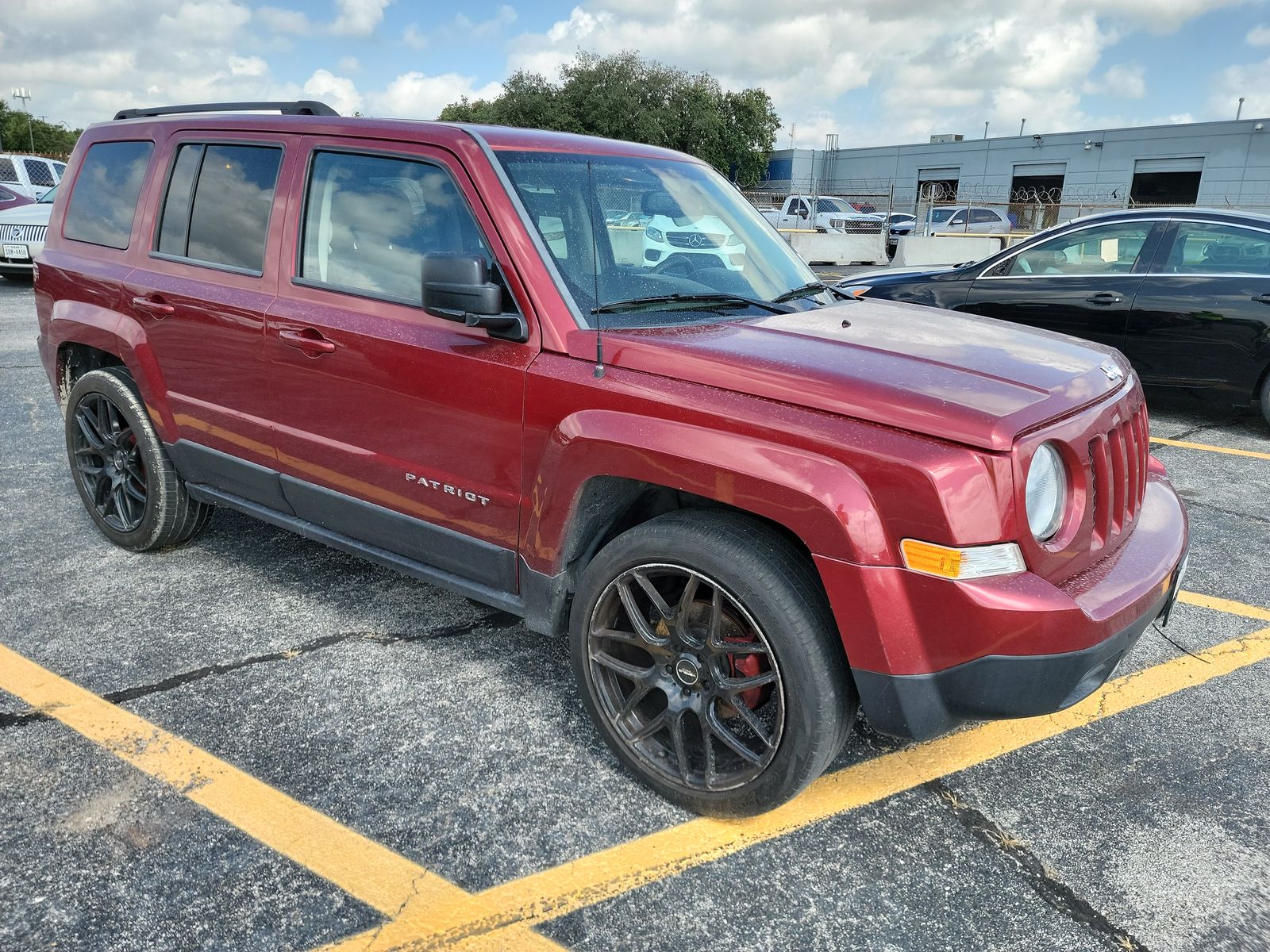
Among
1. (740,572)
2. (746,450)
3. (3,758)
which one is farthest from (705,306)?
(3,758)

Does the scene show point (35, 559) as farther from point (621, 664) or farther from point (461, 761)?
Result: point (621, 664)

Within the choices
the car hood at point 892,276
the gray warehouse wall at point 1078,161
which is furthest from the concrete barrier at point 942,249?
the gray warehouse wall at point 1078,161

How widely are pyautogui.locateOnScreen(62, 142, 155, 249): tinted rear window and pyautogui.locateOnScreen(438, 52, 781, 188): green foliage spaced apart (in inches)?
2183

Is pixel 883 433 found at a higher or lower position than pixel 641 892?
higher

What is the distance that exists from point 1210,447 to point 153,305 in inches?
263

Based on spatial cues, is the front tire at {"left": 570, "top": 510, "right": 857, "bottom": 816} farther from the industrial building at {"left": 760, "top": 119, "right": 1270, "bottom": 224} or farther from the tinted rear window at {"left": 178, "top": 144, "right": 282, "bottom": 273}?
the industrial building at {"left": 760, "top": 119, "right": 1270, "bottom": 224}

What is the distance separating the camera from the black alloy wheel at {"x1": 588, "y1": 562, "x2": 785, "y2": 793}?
2463mm

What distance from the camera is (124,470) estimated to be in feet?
14.0

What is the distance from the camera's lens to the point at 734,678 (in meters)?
2.52

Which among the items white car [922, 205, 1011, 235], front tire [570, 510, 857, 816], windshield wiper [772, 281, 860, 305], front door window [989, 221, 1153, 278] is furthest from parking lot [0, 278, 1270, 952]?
white car [922, 205, 1011, 235]

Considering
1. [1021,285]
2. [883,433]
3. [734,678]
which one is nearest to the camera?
[883,433]

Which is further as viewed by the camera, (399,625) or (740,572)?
(399,625)

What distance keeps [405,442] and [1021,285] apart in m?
6.05

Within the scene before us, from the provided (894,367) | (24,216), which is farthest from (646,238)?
(24,216)
